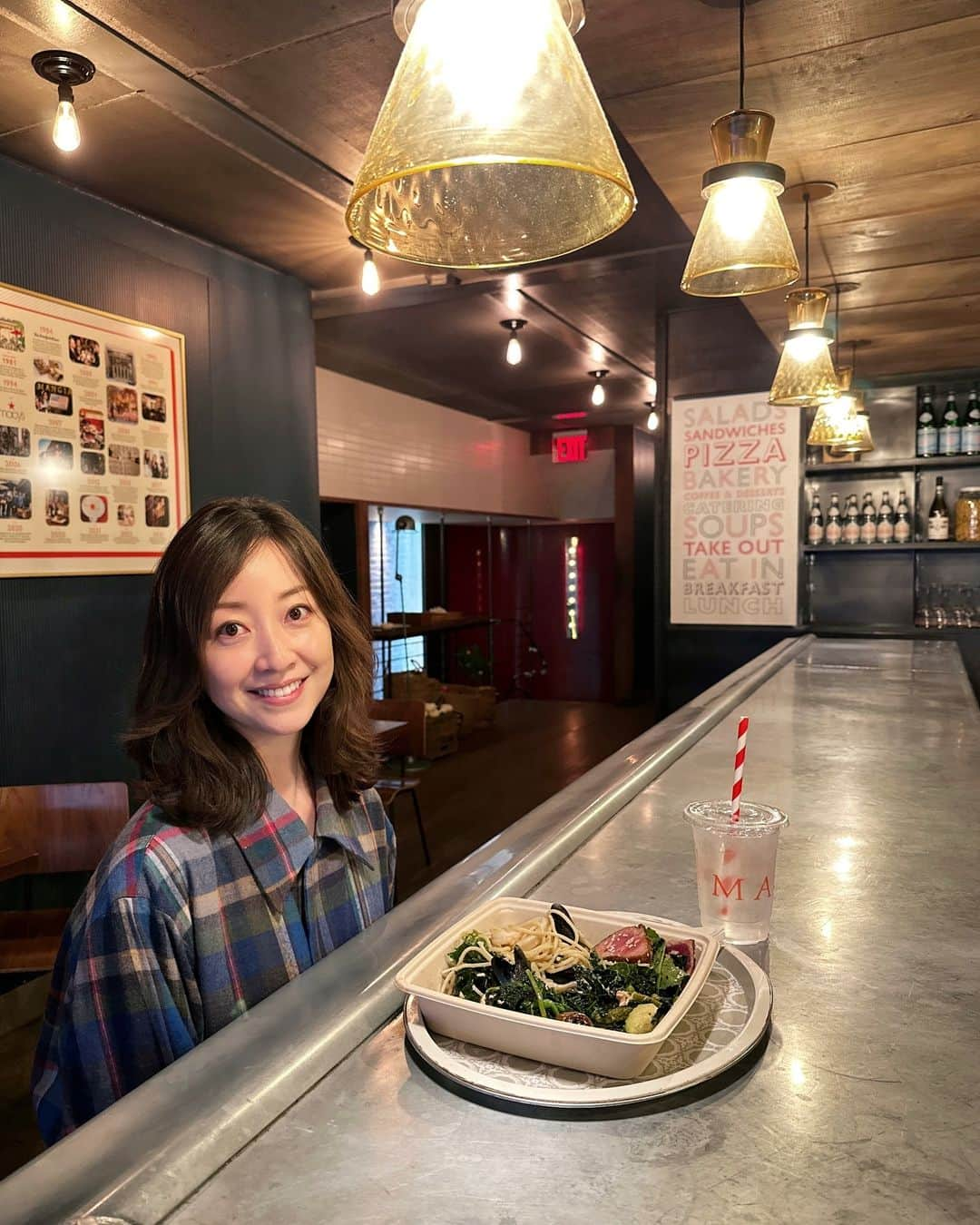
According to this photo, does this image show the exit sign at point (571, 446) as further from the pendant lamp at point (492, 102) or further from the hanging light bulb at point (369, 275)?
the pendant lamp at point (492, 102)

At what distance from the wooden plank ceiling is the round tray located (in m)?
1.98

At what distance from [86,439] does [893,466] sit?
4278 mm

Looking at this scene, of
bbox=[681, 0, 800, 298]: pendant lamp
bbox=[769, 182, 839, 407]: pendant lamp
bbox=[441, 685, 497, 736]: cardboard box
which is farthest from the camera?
bbox=[441, 685, 497, 736]: cardboard box

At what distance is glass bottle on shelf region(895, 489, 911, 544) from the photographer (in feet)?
17.3

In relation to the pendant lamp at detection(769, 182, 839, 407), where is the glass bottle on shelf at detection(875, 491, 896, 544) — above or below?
below

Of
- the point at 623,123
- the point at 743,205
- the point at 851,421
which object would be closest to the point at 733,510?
the point at 851,421

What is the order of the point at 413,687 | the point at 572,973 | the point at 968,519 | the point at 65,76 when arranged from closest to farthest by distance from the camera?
the point at 572,973 < the point at 65,76 < the point at 968,519 < the point at 413,687

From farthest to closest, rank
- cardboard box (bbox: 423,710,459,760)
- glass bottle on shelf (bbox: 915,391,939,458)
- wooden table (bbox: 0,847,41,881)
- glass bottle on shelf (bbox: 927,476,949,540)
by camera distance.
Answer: cardboard box (bbox: 423,710,459,760) → glass bottle on shelf (bbox: 915,391,939,458) → glass bottle on shelf (bbox: 927,476,949,540) → wooden table (bbox: 0,847,41,881)

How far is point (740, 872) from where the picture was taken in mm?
1012

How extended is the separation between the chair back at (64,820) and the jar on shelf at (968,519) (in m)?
4.64

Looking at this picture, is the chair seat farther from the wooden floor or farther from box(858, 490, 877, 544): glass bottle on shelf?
box(858, 490, 877, 544): glass bottle on shelf

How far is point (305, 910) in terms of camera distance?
3.98ft

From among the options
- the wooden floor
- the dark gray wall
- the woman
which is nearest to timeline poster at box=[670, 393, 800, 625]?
the wooden floor

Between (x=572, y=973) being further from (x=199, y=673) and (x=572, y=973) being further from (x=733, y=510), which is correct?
(x=733, y=510)
